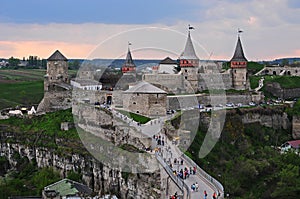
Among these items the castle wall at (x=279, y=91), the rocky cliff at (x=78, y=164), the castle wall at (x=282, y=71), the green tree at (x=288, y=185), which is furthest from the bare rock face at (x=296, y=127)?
the rocky cliff at (x=78, y=164)

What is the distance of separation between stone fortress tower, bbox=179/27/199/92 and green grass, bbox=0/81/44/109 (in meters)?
35.2

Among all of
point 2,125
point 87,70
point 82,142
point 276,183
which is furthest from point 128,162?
point 87,70

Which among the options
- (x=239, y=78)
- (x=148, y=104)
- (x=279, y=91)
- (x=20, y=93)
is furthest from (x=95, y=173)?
(x=20, y=93)

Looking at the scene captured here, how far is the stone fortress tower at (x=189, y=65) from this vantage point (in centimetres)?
5819

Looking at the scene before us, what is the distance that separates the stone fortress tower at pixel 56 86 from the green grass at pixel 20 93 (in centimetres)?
2644

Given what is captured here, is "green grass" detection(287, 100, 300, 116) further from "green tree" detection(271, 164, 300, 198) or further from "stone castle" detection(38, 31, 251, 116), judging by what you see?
"green tree" detection(271, 164, 300, 198)

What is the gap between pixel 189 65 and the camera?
5816 centimetres

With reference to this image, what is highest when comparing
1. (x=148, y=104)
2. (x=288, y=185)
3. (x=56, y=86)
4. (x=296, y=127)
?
(x=56, y=86)

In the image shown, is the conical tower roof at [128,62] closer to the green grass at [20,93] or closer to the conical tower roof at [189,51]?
the conical tower roof at [189,51]

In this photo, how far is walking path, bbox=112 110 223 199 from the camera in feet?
97.4

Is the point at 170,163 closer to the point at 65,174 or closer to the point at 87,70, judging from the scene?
the point at 65,174

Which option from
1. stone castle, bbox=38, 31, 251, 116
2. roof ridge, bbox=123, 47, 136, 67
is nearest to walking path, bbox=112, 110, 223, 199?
stone castle, bbox=38, 31, 251, 116

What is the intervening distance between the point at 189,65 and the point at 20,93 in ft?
151

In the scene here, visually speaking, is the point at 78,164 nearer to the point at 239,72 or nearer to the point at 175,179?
the point at 175,179
